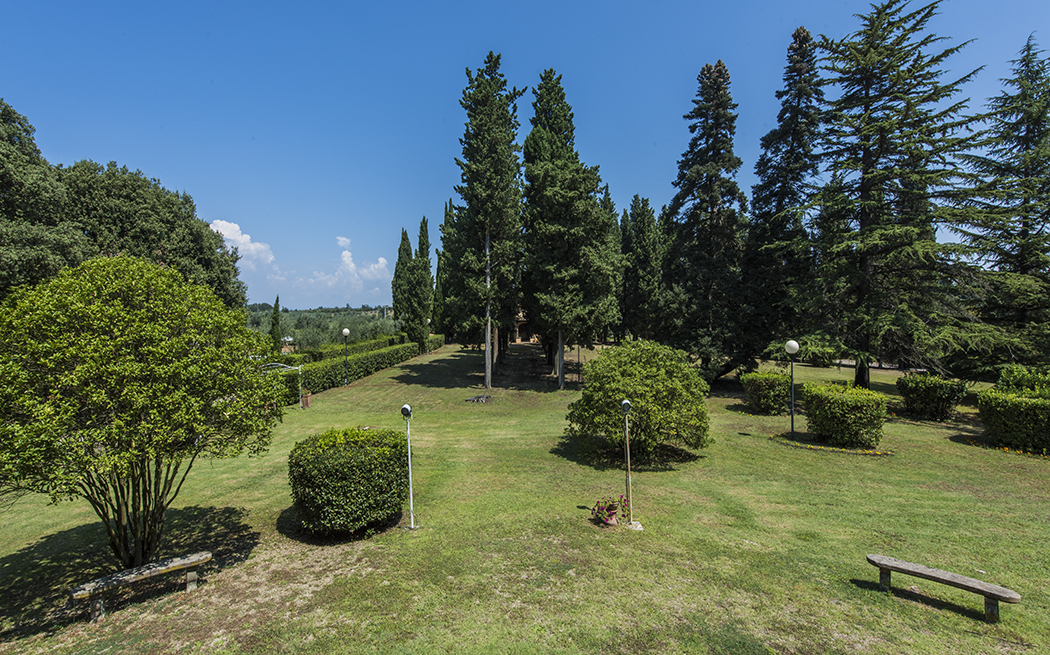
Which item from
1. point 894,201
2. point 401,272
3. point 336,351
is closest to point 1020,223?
point 894,201

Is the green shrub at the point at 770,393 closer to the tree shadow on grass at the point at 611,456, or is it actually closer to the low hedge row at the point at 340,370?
the tree shadow on grass at the point at 611,456

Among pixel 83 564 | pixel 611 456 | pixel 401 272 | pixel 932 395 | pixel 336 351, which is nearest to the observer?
pixel 83 564

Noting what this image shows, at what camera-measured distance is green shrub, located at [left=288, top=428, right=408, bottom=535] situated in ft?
23.5

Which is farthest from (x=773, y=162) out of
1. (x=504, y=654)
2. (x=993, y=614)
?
(x=504, y=654)

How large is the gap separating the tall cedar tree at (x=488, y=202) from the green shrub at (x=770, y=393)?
1383cm

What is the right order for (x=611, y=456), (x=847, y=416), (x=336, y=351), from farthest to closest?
(x=336, y=351), (x=847, y=416), (x=611, y=456)

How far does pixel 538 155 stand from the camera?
89.0ft

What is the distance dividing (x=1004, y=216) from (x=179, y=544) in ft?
86.4

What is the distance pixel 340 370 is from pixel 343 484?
19992mm

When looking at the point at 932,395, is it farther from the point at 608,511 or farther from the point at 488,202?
the point at 488,202

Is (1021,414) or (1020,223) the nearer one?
(1021,414)

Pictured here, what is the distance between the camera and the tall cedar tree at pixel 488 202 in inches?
977

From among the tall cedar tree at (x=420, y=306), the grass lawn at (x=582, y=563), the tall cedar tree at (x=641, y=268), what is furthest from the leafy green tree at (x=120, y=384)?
the tall cedar tree at (x=641, y=268)

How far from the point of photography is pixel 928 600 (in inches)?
217
